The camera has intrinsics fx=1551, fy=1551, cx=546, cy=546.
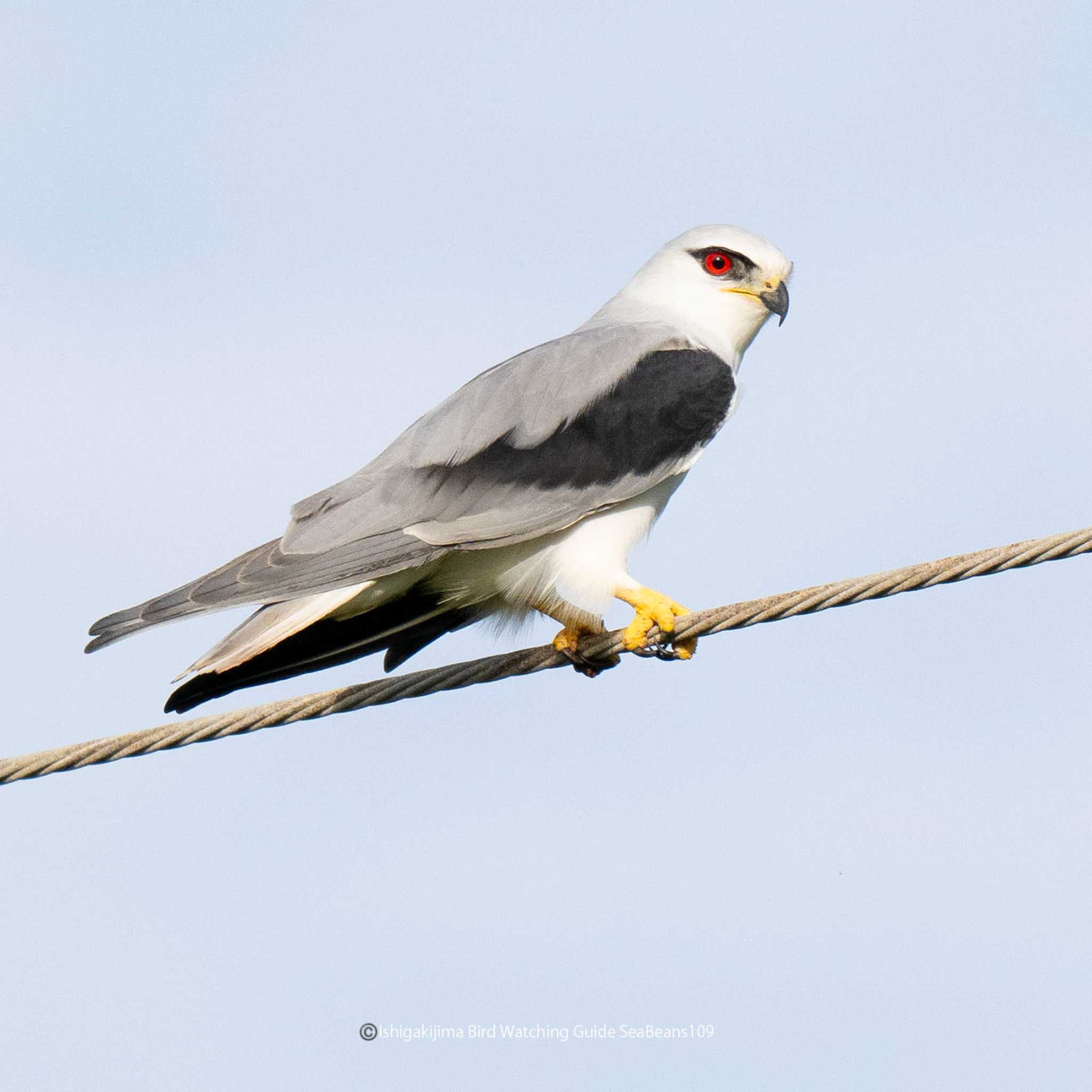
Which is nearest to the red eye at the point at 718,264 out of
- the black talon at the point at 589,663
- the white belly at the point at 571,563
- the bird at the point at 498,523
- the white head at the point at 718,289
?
the white head at the point at 718,289

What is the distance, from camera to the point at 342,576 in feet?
15.6

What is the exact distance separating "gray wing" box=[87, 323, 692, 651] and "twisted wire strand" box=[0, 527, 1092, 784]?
1.61 feet

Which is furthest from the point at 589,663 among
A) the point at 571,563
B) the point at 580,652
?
the point at 571,563

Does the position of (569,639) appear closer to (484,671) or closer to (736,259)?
(484,671)

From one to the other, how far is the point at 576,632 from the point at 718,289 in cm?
173

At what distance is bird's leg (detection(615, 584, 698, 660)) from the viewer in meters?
4.78

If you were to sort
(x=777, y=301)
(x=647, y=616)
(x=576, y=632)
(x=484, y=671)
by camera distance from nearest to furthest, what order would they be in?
(x=484, y=671)
(x=647, y=616)
(x=576, y=632)
(x=777, y=301)

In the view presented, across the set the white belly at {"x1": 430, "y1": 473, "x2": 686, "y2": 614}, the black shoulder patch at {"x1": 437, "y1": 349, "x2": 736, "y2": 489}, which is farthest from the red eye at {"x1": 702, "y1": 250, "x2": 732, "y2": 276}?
the white belly at {"x1": 430, "y1": 473, "x2": 686, "y2": 614}

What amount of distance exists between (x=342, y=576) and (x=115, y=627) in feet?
2.29

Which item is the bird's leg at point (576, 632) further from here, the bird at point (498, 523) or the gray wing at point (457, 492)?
the gray wing at point (457, 492)

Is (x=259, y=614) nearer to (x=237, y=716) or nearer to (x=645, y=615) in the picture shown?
(x=237, y=716)

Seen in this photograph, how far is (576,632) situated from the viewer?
5133 millimetres

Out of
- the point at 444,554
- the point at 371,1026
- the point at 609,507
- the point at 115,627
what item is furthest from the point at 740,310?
the point at 371,1026

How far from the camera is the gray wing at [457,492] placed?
4.78 meters
